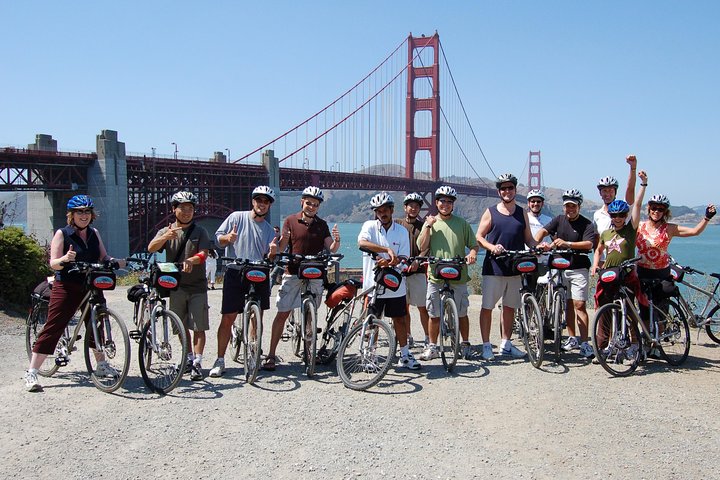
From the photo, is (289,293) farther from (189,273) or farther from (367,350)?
(367,350)

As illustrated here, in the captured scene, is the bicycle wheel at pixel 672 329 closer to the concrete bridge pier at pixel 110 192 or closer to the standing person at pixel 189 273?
the standing person at pixel 189 273

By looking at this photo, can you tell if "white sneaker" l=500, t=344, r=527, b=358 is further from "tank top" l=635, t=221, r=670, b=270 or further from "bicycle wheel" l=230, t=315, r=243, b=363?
"bicycle wheel" l=230, t=315, r=243, b=363

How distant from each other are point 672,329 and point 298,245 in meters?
3.47

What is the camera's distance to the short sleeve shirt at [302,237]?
5.51m

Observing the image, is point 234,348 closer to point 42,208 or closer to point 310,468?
point 310,468

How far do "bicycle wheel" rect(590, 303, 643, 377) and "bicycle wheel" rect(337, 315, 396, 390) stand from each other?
1836 mm

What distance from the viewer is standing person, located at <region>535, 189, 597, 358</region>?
590cm

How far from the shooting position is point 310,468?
3428 mm

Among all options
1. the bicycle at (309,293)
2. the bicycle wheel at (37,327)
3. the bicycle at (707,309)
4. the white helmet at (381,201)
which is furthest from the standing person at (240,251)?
the bicycle at (707,309)

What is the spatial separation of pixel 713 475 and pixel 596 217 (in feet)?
11.4

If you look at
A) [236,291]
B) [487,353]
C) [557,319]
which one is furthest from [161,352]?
[557,319]

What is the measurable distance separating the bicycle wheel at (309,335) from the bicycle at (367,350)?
1.00ft

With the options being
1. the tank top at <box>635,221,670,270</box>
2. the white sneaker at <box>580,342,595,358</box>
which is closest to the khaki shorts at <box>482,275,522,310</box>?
the white sneaker at <box>580,342,595,358</box>

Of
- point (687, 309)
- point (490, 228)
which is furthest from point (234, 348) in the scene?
point (687, 309)
